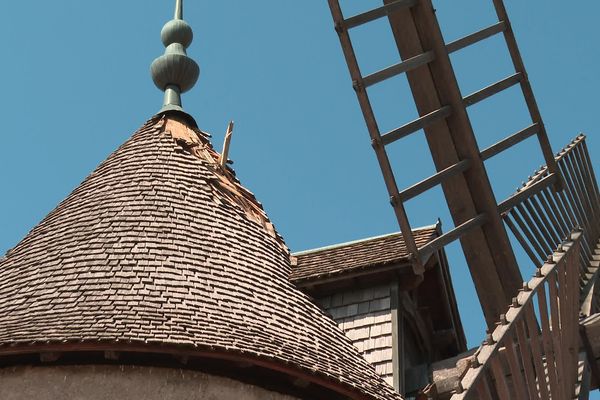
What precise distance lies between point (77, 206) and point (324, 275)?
2082 millimetres

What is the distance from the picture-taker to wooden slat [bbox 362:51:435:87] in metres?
11.5

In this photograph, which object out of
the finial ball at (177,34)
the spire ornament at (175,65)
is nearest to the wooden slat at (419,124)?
the spire ornament at (175,65)

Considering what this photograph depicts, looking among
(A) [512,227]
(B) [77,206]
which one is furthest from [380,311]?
(B) [77,206]

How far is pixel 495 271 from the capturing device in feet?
38.1

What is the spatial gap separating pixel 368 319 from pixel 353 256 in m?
0.85

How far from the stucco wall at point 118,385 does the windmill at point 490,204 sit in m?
1.46

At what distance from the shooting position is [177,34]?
16.7m

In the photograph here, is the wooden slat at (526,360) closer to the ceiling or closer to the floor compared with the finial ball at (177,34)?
closer to the floor

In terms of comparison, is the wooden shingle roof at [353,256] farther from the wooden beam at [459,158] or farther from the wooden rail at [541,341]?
the wooden rail at [541,341]

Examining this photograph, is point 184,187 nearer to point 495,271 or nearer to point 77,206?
point 77,206

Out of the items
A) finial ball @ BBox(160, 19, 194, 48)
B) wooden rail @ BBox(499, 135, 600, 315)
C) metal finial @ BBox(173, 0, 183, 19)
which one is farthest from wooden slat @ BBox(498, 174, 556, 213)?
metal finial @ BBox(173, 0, 183, 19)

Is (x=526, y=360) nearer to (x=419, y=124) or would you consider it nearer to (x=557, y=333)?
(x=557, y=333)

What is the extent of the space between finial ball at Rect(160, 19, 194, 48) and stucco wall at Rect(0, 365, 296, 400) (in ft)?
20.5

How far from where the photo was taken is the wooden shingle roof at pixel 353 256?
523 inches
